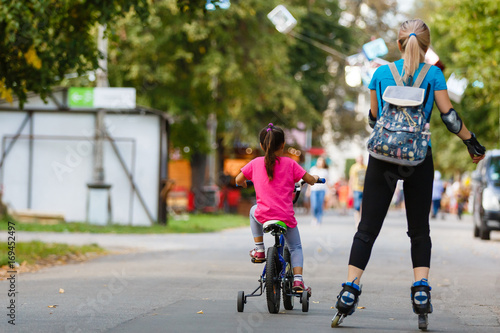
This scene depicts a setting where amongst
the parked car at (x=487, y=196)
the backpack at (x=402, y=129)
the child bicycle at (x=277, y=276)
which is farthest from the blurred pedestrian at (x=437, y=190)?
the backpack at (x=402, y=129)

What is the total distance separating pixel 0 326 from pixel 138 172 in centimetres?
1646

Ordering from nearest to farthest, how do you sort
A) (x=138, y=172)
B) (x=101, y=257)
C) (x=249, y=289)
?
(x=249, y=289) < (x=101, y=257) < (x=138, y=172)

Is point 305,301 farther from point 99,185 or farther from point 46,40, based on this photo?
point 99,185

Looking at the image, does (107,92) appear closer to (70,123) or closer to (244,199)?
(70,123)

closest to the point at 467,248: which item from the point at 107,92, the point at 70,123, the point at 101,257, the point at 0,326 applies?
the point at 101,257

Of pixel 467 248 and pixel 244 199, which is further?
pixel 244 199

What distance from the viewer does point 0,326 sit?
20.4ft

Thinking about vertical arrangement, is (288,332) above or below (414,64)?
below

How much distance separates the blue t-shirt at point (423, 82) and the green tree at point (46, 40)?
5853 mm

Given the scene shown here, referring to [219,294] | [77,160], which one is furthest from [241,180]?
[77,160]

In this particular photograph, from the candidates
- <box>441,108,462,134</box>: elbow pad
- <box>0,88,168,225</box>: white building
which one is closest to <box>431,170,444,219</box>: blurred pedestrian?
<box>0,88,168,225</box>: white building

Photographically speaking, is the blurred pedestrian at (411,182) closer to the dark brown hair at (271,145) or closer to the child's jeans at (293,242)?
the dark brown hair at (271,145)

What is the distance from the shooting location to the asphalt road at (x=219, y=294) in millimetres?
6418

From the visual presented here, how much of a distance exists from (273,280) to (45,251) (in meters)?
6.80
